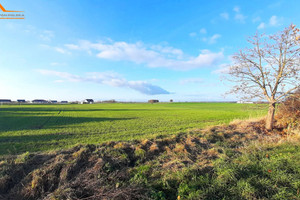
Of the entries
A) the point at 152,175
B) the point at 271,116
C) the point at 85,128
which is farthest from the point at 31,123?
the point at 271,116

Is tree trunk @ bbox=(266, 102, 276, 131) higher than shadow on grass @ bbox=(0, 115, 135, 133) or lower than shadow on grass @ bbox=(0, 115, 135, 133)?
higher

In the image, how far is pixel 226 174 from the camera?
13.6 feet

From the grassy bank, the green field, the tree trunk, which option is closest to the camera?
the grassy bank

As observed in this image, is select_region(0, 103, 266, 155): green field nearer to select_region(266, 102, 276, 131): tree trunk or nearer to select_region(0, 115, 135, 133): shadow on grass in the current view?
select_region(0, 115, 135, 133): shadow on grass

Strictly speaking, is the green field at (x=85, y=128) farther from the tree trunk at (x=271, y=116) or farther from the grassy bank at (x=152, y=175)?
the grassy bank at (x=152, y=175)

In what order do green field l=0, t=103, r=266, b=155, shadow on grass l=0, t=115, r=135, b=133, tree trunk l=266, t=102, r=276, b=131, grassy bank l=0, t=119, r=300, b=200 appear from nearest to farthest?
grassy bank l=0, t=119, r=300, b=200
tree trunk l=266, t=102, r=276, b=131
green field l=0, t=103, r=266, b=155
shadow on grass l=0, t=115, r=135, b=133

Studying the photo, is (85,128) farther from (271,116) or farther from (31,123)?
(271,116)

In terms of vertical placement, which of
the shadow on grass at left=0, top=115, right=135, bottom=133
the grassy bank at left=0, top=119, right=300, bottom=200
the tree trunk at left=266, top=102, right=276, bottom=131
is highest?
the tree trunk at left=266, top=102, right=276, bottom=131

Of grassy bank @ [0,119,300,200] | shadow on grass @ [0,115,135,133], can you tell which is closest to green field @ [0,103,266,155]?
shadow on grass @ [0,115,135,133]

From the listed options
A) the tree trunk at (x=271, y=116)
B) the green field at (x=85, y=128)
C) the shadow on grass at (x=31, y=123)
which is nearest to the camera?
the tree trunk at (x=271, y=116)

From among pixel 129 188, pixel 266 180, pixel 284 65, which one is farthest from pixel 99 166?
pixel 284 65

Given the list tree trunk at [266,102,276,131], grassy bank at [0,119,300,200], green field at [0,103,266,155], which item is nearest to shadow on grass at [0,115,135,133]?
green field at [0,103,266,155]

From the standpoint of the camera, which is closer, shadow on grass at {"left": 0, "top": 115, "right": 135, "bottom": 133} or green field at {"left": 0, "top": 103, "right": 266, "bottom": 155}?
green field at {"left": 0, "top": 103, "right": 266, "bottom": 155}

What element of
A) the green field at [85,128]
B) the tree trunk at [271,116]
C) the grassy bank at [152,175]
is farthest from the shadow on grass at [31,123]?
the tree trunk at [271,116]
